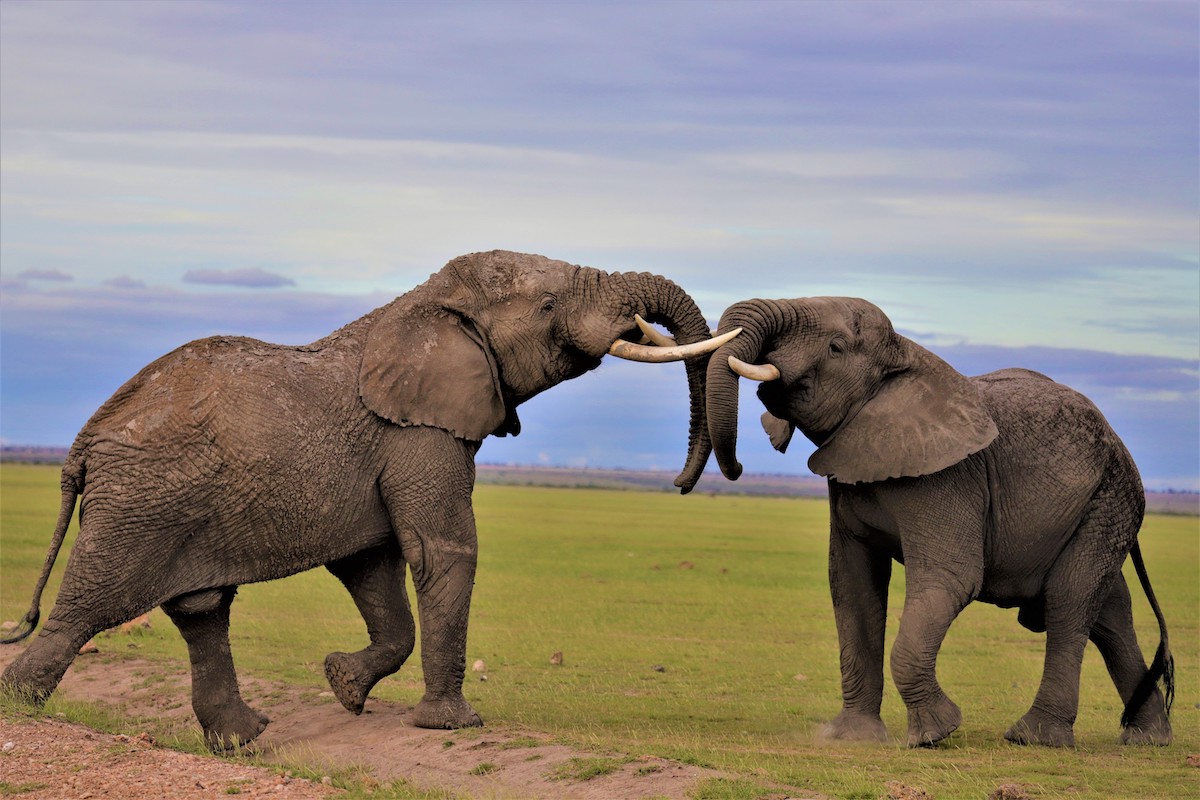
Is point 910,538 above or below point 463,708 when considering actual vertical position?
above

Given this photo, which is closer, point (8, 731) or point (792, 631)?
point (8, 731)

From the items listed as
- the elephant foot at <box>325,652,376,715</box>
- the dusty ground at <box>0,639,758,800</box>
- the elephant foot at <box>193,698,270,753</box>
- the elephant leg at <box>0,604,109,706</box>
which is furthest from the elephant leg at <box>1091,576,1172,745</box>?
the elephant leg at <box>0,604,109,706</box>

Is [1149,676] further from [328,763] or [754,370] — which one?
[328,763]

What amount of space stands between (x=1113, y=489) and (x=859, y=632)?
2.59 meters

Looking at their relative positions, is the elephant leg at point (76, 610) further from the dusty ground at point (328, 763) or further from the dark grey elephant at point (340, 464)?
the dusty ground at point (328, 763)

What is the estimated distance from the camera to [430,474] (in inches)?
461

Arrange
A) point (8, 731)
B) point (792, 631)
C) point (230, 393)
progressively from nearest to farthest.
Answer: point (8, 731) < point (230, 393) < point (792, 631)

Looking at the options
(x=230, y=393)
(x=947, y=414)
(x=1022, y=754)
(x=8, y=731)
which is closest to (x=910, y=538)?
(x=947, y=414)

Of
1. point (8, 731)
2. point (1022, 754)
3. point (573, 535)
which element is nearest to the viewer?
point (8, 731)

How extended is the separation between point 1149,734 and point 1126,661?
0.69 meters

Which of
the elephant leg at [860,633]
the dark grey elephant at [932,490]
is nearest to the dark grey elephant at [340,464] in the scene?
the dark grey elephant at [932,490]

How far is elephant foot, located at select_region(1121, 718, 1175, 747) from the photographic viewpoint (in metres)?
13.5

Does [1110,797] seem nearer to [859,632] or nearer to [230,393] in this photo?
[859,632]

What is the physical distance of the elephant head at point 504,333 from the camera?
11.9 m
